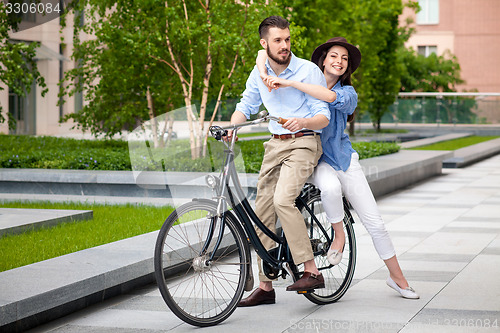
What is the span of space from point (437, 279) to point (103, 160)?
7518 millimetres

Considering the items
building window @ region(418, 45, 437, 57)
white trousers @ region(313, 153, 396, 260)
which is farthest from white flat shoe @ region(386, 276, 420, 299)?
building window @ region(418, 45, 437, 57)

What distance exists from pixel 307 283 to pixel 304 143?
0.95m

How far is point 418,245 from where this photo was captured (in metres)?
8.37

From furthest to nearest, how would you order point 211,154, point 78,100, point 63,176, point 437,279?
point 78,100 < point 63,176 < point 211,154 < point 437,279

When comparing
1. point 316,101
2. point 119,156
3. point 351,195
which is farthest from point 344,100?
point 119,156

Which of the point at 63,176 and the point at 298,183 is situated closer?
the point at 298,183

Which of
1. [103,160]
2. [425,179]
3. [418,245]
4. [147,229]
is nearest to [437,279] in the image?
[418,245]

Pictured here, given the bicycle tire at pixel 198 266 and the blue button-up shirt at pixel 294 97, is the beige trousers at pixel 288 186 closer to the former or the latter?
the blue button-up shirt at pixel 294 97

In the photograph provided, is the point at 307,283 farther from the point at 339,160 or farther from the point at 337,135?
the point at 337,135

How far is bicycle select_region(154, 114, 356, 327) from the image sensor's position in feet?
16.5

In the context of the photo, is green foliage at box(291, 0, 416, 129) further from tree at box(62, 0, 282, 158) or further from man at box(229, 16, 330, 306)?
man at box(229, 16, 330, 306)

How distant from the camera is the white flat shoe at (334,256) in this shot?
5641 mm

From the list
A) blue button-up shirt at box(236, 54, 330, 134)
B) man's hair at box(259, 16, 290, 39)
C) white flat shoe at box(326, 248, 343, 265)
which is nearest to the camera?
man's hair at box(259, 16, 290, 39)

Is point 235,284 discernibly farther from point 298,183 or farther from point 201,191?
point 201,191
